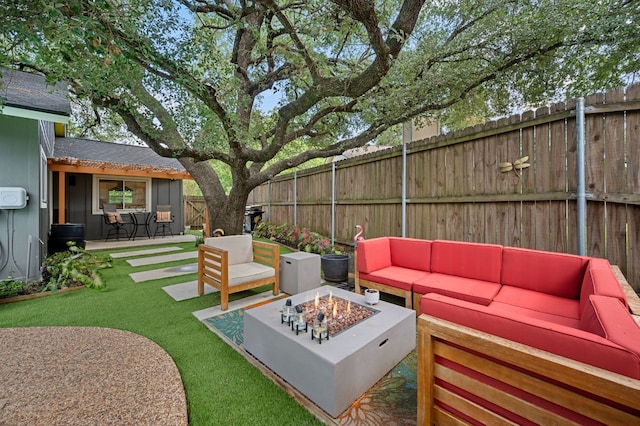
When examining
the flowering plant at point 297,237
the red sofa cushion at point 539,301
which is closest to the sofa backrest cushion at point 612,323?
the red sofa cushion at point 539,301

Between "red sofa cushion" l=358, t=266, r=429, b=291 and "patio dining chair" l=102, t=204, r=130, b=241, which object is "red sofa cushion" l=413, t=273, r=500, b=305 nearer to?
"red sofa cushion" l=358, t=266, r=429, b=291

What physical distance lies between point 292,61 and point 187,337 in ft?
18.3

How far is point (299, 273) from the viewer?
4.02 metres

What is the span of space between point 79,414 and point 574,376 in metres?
2.87

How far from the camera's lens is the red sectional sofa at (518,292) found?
1.15m

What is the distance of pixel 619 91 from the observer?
8.67 ft

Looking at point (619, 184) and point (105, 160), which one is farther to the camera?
point (105, 160)

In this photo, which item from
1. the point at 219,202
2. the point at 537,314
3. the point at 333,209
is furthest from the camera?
the point at 219,202

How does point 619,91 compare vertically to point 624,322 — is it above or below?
above

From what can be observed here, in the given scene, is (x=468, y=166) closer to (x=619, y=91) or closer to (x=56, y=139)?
(x=619, y=91)

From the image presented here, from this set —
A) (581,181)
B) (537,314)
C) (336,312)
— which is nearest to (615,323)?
(537,314)

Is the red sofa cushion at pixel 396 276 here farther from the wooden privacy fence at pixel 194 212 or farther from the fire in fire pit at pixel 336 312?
the wooden privacy fence at pixel 194 212

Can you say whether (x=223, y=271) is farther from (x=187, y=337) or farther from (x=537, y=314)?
(x=537, y=314)

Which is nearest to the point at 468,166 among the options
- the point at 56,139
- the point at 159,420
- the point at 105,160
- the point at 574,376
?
the point at 574,376
